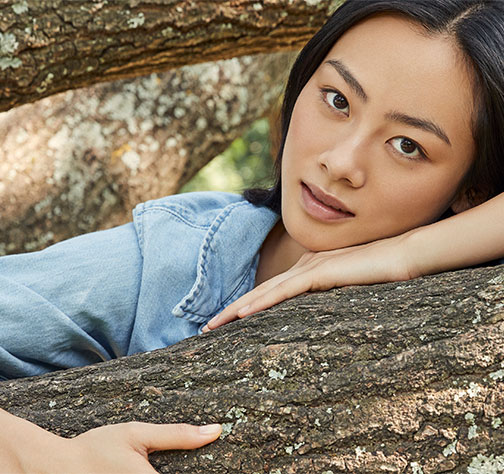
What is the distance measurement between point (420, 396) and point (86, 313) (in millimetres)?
882

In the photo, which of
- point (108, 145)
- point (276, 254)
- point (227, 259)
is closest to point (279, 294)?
point (227, 259)

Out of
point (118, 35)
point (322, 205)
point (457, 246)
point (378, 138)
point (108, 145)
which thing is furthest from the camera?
point (108, 145)

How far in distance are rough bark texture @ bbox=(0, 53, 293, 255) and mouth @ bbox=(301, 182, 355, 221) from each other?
5.54ft

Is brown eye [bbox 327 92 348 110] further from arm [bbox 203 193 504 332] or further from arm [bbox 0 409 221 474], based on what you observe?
arm [bbox 0 409 221 474]

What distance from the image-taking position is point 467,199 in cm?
177

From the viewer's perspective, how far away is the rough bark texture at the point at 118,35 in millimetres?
1990

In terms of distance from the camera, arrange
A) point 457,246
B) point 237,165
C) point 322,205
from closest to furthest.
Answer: point 457,246, point 322,205, point 237,165

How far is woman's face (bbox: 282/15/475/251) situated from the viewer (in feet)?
5.07

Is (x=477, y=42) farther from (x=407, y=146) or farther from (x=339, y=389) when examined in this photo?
(x=339, y=389)

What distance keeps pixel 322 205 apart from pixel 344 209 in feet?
0.18

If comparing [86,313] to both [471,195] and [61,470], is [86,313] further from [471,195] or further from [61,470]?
[471,195]

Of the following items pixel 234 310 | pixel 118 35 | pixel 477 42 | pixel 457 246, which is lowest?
pixel 234 310

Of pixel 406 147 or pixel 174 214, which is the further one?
pixel 174 214

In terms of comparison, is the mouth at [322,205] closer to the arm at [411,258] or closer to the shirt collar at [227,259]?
the arm at [411,258]
